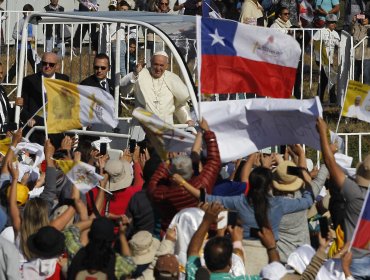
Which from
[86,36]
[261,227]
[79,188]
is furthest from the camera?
[86,36]

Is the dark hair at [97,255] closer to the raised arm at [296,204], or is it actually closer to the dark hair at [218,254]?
the dark hair at [218,254]

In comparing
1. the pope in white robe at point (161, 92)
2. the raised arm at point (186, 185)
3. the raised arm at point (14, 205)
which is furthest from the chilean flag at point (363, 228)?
the pope in white robe at point (161, 92)

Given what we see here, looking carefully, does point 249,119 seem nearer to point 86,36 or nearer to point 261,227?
point 261,227

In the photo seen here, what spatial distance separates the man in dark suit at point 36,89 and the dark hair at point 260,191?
5.63m

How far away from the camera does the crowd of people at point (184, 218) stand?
37.8 ft

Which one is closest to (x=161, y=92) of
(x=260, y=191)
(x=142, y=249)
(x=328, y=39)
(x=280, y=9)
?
(x=328, y=39)

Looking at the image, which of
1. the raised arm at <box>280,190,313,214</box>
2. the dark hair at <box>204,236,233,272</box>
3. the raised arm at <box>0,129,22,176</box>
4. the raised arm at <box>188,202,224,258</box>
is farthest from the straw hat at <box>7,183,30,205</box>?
the dark hair at <box>204,236,233,272</box>

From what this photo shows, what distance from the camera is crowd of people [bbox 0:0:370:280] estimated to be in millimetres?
11516

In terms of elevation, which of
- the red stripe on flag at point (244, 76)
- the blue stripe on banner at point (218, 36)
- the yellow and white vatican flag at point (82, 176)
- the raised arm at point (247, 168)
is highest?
the blue stripe on banner at point (218, 36)

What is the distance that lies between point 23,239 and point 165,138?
1612 mm

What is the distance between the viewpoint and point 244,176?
13883 mm

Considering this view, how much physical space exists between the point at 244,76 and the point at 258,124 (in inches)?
26.5

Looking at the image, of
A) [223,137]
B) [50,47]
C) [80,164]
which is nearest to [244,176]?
[223,137]

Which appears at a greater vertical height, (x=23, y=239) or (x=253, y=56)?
(x=253, y=56)
